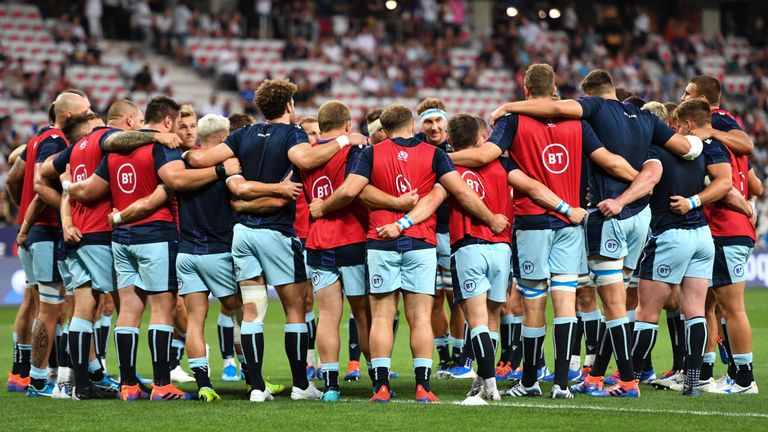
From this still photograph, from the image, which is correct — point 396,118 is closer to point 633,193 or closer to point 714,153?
point 633,193

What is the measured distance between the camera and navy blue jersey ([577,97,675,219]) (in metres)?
9.22

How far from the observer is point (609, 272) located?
912 cm

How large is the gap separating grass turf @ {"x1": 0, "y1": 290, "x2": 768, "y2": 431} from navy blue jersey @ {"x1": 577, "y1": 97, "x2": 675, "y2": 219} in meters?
1.67

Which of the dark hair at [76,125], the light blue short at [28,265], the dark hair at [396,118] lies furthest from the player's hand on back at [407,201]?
the light blue short at [28,265]

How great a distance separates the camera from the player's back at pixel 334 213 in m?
9.02

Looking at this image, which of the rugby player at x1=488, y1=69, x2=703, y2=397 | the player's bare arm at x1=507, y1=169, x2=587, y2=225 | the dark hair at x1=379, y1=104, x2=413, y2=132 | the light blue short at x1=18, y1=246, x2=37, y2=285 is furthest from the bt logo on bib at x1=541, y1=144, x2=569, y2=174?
→ the light blue short at x1=18, y1=246, x2=37, y2=285

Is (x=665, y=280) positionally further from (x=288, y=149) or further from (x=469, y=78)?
(x=469, y=78)

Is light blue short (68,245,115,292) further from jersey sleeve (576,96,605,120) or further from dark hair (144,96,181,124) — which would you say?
jersey sleeve (576,96,605,120)

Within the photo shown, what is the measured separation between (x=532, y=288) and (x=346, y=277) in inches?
58.1

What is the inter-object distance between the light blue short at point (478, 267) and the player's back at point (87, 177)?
2984 mm

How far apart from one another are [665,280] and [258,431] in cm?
371

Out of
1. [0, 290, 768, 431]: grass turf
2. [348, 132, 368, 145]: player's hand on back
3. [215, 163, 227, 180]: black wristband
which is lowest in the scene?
[0, 290, 768, 431]: grass turf

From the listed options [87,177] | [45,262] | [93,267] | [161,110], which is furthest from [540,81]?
[45,262]

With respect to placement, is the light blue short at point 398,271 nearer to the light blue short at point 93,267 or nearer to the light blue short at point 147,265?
the light blue short at point 147,265
